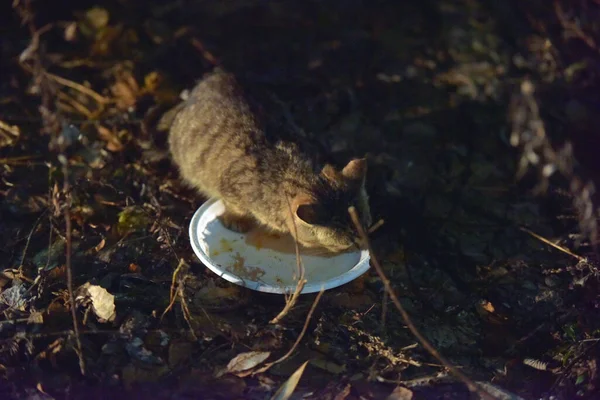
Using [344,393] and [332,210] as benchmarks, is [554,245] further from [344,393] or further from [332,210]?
[344,393]

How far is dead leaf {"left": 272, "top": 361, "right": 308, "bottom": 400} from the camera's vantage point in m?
3.37

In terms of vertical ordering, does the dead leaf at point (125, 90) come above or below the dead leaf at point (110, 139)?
above

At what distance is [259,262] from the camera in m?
4.13

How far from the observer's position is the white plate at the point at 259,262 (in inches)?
149

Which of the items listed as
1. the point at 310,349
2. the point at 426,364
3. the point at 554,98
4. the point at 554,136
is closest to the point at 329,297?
the point at 310,349

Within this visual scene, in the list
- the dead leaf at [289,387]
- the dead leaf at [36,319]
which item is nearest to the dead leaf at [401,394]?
the dead leaf at [289,387]

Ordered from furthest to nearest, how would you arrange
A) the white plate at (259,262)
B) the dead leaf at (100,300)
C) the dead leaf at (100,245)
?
the dead leaf at (100,245) < the white plate at (259,262) < the dead leaf at (100,300)

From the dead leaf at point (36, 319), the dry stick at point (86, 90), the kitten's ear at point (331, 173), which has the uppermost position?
the kitten's ear at point (331, 173)

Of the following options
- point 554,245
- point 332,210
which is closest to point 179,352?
point 332,210

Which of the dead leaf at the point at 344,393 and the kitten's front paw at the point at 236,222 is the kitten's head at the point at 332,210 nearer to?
the kitten's front paw at the point at 236,222

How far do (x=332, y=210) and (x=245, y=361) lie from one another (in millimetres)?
1081

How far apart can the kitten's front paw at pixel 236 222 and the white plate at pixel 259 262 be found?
34 millimetres

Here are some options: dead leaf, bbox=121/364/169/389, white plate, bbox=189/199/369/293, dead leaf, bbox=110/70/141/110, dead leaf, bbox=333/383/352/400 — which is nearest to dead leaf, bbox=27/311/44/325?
dead leaf, bbox=121/364/169/389

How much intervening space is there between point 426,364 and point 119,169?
111 inches
